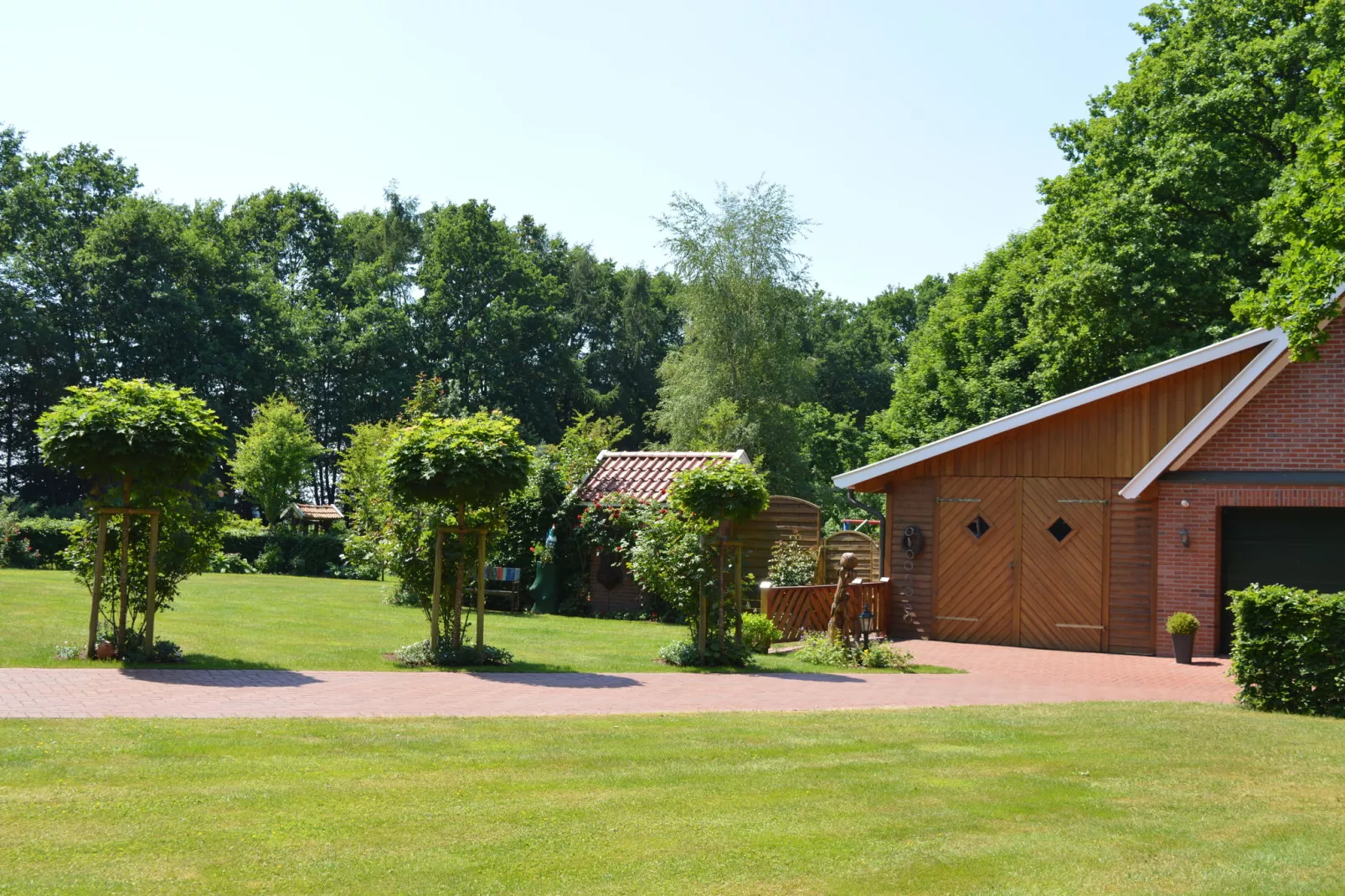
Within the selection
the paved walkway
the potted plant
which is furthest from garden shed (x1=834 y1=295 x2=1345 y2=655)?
the paved walkway

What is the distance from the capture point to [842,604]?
55.7ft

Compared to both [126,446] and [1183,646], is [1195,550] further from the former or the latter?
[126,446]

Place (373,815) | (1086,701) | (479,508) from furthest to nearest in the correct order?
1. (479,508)
2. (1086,701)
3. (373,815)

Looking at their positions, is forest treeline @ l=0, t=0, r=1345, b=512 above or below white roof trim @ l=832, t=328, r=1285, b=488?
above

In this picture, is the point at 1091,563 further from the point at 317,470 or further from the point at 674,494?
the point at 317,470

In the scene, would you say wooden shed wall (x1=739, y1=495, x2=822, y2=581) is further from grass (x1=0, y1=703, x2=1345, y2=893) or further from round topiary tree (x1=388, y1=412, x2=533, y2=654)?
Answer: grass (x1=0, y1=703, x2=1345, y2=893)

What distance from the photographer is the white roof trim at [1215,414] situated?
17.0m

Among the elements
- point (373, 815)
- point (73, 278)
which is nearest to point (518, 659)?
point (373, 815)

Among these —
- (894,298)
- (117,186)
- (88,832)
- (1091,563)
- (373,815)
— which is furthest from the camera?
(894,298)

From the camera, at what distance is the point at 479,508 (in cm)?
1478

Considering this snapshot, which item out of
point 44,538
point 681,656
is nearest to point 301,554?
point 44,538

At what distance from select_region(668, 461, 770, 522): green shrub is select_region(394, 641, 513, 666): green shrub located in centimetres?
296

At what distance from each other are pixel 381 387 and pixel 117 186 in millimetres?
14338

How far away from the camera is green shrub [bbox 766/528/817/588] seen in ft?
71.7
